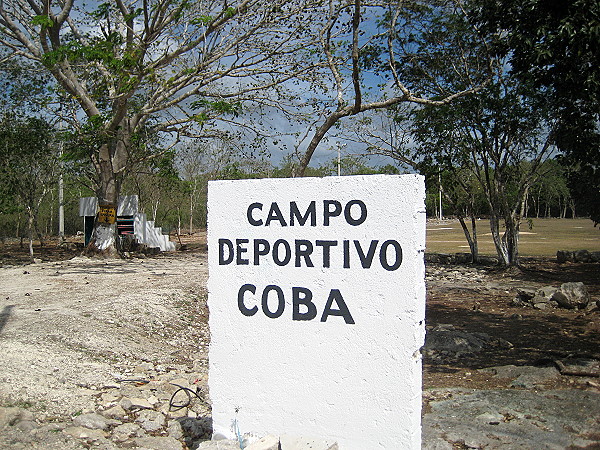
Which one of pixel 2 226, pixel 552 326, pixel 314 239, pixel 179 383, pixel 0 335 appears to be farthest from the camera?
pixel 2 226

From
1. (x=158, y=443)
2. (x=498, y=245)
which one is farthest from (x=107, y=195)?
(x=158, y=443)

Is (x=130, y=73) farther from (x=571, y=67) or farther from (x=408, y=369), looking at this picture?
(x=408, y=369)

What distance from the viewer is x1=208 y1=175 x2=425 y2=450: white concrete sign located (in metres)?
3.70

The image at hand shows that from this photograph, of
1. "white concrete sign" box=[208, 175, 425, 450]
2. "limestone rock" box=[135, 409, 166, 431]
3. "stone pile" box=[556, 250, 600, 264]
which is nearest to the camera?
"white concrete sign" box=[208, 175, 425, 450]

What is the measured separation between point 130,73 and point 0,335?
27.4 feet

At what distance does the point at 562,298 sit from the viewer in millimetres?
11422

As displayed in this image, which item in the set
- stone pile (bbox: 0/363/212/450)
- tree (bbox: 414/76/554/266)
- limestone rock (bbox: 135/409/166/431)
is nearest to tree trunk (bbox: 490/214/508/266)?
tree (bbox: 414/76/554/266)

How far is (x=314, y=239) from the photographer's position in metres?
3.98

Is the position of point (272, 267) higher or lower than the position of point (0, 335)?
higher

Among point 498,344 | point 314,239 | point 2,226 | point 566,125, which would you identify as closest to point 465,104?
point 566,125

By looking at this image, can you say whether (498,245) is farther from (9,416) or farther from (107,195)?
(9,416)

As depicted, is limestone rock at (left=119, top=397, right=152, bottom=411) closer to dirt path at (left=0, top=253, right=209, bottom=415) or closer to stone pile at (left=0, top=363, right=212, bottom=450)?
stone pile at (left=0, top=363, right=212, bottom=450)

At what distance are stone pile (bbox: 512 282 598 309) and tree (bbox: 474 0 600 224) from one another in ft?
13.7

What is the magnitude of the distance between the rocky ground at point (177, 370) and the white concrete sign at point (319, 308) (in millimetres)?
658
